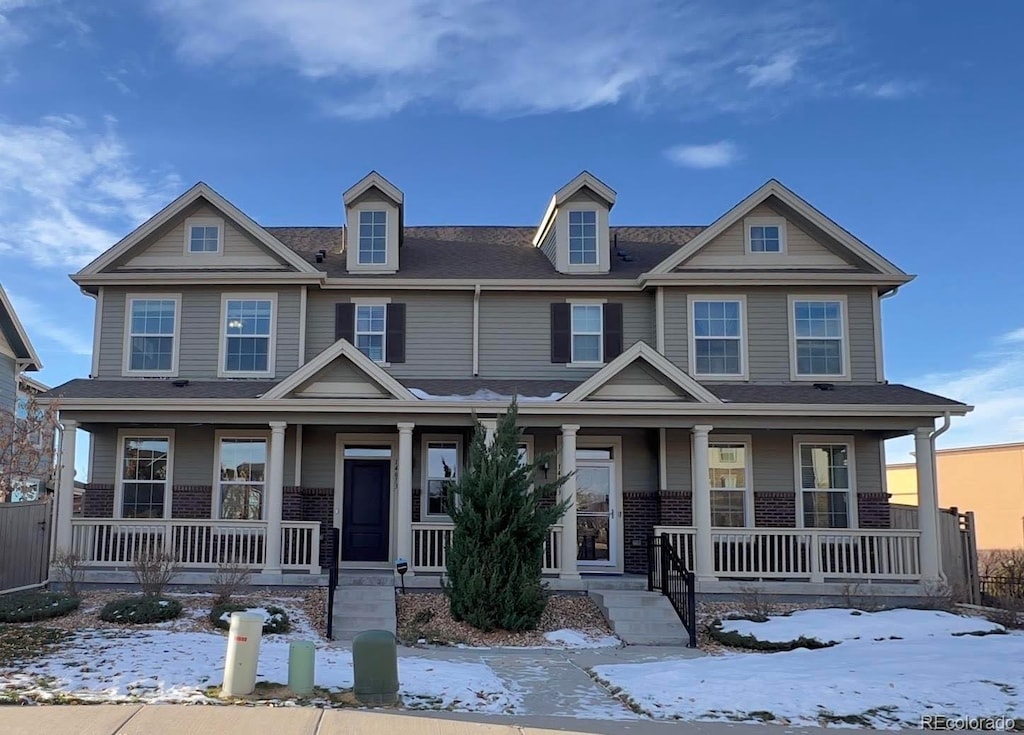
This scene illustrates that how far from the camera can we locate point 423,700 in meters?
7.93

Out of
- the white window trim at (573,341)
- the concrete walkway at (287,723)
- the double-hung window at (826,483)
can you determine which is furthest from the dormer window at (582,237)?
the concrete walkway at (287,723)

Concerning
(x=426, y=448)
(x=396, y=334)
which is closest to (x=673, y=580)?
(x=426, y=448)

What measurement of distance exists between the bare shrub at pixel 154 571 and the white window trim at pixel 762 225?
1194cm

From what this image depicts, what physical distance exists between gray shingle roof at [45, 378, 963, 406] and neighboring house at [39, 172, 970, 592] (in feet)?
0.25

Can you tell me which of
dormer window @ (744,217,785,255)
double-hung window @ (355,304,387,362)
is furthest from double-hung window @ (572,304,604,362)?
double-hung window @ (355,304,387,362)

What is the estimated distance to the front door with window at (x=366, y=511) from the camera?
16.1 meters

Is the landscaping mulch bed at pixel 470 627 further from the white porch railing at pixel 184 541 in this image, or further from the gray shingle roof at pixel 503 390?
the gray shingle roof at pixel 503 390

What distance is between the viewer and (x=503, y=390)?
15680mm

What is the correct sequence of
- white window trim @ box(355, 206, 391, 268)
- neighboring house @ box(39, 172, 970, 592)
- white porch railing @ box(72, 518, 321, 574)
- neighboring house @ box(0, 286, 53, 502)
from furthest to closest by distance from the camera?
neighboring house @ box(0, 286, 53, 502) < white window trim @ box(355, 206, 391, 268) < neighboring house @ box(39, 172, 970, 592) < white porch railing @ box(72, 518, 321, 574)

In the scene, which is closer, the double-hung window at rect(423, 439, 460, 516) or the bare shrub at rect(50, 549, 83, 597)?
the bare shrub at rect(50, 549, 83, 597)

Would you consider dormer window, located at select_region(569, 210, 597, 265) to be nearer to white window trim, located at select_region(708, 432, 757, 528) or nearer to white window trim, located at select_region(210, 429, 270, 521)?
white window trim, located at select_region(708, 432, 757, 528)

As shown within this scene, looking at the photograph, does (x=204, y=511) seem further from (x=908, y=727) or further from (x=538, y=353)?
(x=908, y=727)

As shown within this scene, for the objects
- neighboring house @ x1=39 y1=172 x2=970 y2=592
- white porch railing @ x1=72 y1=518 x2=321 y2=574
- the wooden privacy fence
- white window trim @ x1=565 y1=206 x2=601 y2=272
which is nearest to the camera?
white porch railing @ x1=72 y1=518 x2=321 y2=574

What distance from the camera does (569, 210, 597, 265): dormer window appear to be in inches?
687
